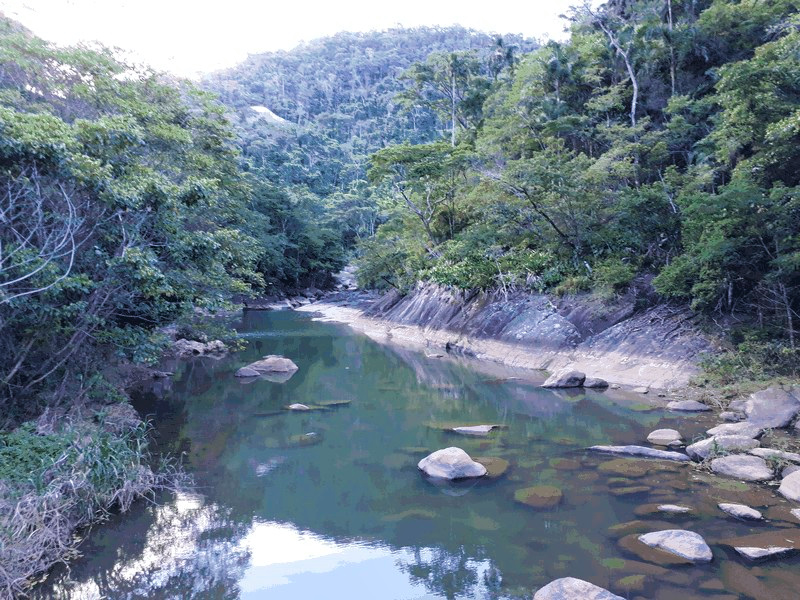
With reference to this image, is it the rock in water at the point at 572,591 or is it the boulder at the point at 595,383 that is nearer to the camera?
the rock in water at the point at 572,591

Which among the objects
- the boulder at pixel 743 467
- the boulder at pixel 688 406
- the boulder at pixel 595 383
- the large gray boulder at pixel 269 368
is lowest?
the large gray boulder at pixel 269 368

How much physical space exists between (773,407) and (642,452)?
4.07m

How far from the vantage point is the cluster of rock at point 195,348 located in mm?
25359

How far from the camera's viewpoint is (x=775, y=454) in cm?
1043

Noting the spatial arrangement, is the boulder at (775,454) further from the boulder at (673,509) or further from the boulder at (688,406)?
the boulder at (688,406)

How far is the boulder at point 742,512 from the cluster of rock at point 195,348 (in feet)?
67.7

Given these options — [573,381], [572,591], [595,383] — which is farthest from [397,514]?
[595,383]

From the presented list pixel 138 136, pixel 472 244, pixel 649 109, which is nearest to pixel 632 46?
pixel 649 109

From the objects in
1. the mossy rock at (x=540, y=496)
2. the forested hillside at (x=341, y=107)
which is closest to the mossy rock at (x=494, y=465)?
the mossy rock at (x=540, y=496)

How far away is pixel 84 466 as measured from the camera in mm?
8781

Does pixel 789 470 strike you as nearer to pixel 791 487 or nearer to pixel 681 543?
pixel 791 487

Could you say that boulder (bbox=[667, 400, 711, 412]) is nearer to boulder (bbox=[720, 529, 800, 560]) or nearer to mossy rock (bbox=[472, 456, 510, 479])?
mossy rock (bbox=[472, 456, 510, 479])

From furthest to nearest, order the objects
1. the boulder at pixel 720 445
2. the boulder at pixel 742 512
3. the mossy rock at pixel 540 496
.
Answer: the boulder at pixel 720 445 < the mossy rock at pixel 540 496 < the boulder at pixel 742 512

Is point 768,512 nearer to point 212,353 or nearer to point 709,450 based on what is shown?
point 709,450
